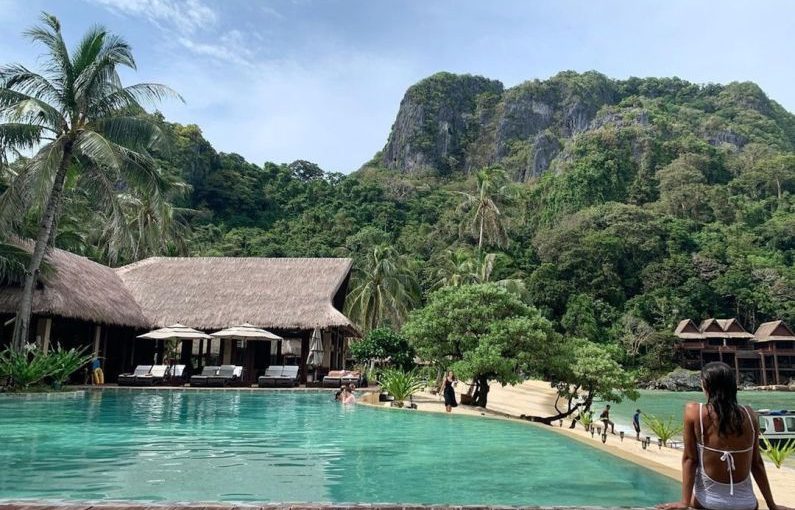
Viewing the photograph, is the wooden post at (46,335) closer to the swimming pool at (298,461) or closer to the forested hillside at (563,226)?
the swimming pool at (298,461)

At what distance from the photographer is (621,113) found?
89.1 meters

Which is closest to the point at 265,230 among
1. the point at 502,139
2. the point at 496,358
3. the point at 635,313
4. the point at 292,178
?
the point at 292,178

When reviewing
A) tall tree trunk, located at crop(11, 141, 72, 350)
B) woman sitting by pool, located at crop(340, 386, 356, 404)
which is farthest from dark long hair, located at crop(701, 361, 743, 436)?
tall tree trunk, located at crop(11, 141, 72, 350)

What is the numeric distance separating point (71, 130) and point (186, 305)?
733 cm

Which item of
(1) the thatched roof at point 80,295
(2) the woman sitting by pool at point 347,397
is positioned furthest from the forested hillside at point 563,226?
(2) the woman sitting by pool at point 347,397

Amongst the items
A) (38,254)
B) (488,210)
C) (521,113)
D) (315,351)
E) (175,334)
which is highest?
(521,113)

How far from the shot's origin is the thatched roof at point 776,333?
1785 inches

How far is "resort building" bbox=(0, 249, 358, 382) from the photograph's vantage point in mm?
17203

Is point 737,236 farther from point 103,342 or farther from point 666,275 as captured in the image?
point 103,342

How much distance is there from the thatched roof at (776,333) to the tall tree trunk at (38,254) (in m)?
46.7

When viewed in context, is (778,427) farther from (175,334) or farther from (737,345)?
(737,345)

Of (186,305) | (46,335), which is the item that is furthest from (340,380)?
(46,335)

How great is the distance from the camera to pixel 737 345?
46.4 m

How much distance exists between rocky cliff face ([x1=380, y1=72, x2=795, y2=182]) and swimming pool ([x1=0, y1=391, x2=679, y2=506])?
273 ft
